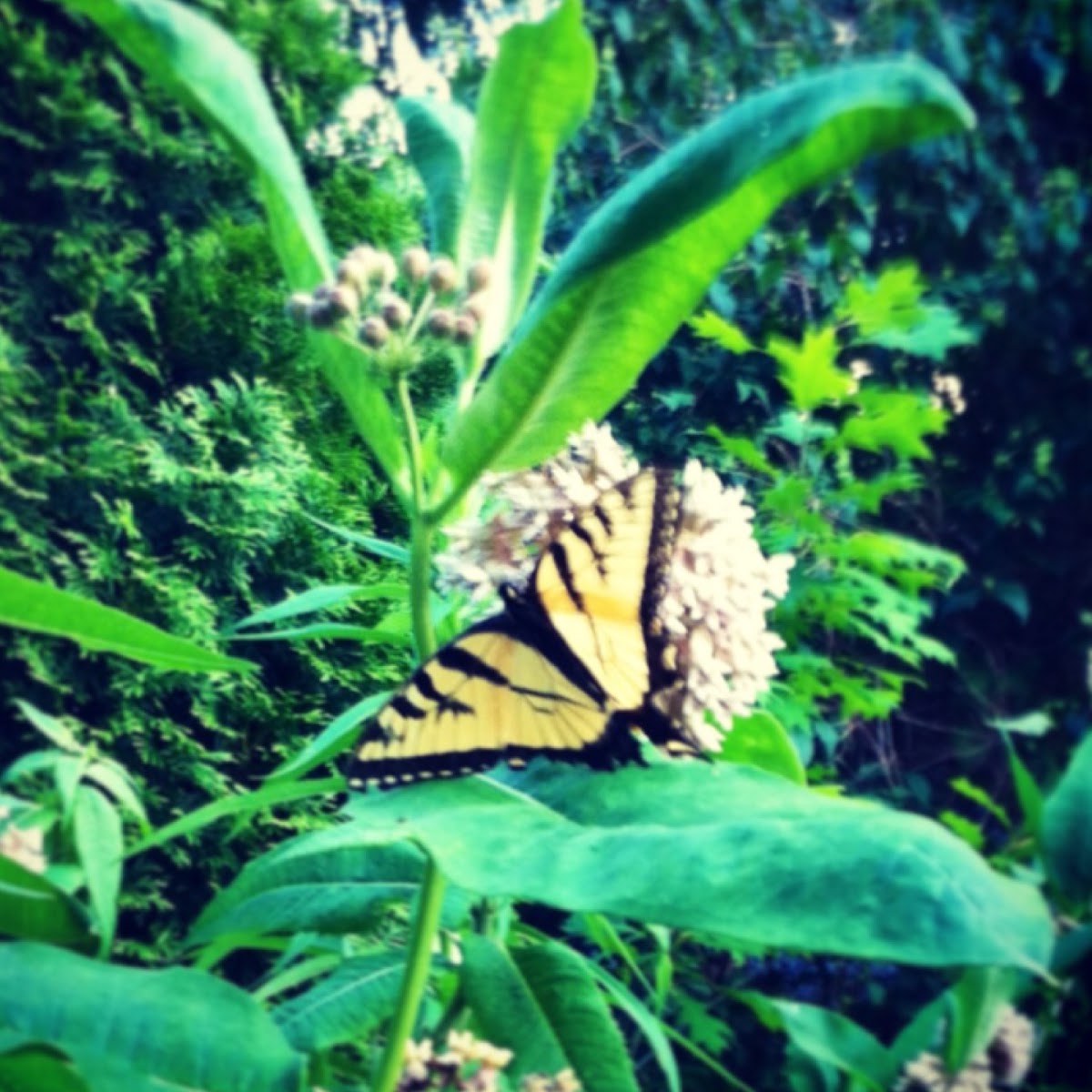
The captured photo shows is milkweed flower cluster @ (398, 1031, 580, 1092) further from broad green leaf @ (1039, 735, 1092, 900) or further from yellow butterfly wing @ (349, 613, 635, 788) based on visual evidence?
broad green leaf @ (1039, 735, 1092, 900)

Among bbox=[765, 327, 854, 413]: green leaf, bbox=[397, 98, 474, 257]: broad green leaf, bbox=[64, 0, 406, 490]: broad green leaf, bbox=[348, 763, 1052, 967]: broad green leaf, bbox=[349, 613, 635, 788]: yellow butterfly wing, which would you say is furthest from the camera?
bbox=[765, 327, 854, 413]: green leaf

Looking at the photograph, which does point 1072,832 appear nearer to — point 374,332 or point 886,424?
point 374,332

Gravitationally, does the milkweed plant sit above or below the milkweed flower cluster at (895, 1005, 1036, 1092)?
above

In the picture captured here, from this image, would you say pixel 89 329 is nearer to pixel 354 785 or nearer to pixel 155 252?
pixel 155 252

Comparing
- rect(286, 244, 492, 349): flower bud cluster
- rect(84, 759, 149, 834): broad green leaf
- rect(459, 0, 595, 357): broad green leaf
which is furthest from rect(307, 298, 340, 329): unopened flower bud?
rect(84, 759, 149, 834): broad green leaf

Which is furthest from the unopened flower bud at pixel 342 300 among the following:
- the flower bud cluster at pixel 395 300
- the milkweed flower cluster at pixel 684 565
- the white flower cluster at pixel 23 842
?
the white flower cluster at pixel 23 842

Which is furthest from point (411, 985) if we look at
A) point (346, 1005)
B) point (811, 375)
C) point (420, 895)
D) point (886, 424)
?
point (886, 424)

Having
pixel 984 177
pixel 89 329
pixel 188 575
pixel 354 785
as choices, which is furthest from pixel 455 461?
pixel 984 177

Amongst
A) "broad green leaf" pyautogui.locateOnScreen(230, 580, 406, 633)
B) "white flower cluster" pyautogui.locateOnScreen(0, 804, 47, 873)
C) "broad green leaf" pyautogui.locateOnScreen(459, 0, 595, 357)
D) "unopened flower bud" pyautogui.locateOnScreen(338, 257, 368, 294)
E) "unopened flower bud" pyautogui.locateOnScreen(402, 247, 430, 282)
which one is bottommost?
"white flower cluster" pyautogui.locateOnScreen(0, 804, 47, 873)
